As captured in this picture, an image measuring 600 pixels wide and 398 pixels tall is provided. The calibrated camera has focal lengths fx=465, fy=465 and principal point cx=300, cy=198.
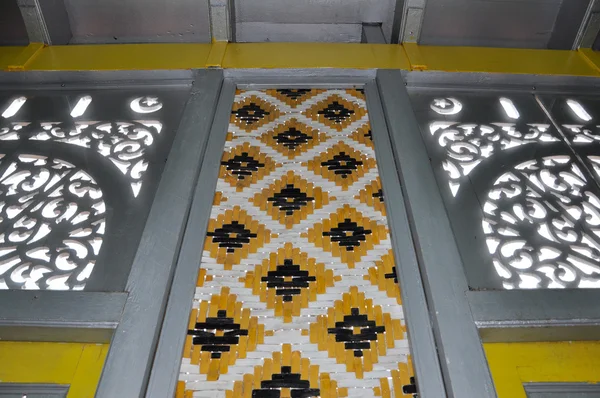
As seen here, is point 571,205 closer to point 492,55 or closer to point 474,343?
A: point 474,343

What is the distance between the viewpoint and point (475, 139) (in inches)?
78.0

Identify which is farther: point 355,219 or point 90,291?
point 355,219

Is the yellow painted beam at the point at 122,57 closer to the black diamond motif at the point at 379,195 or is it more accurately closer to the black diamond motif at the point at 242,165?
the black diamond motif at the point at 242,165

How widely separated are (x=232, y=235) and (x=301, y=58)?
1169mm

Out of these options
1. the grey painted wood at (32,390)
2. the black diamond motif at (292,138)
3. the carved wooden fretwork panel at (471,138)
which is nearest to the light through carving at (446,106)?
the carved wooden fretwork panel at (471,138)

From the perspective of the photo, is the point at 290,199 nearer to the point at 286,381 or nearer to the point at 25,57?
the point at 286,381

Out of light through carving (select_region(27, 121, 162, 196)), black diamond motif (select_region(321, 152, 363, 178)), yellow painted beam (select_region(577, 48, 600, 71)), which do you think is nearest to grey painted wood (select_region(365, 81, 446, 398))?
black diamond motif (select_region(321, 152, 363, 178))

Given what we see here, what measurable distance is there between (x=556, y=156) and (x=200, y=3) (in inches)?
82.2

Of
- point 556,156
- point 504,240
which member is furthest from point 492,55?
point 504,240

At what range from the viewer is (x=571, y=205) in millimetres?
1736

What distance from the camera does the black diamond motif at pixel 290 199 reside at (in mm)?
1762

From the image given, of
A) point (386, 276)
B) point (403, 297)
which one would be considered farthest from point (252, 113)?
point (403, 297)

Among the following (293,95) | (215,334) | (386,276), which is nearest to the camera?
(215,334)

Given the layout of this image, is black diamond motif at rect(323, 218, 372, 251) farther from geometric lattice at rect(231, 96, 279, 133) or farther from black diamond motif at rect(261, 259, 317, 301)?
geometric lattice at rect(231, 96, 279, 133)
